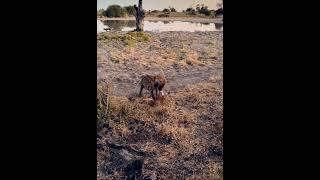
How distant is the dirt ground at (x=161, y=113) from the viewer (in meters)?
1.94

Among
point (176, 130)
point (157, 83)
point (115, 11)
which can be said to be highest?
point (115, 11)

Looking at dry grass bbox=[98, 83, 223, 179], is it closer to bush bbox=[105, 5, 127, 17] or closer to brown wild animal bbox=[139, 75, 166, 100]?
brown wild animal bbox=[139, 75, 166, 100]

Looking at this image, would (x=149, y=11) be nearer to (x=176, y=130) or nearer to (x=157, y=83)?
(x=157, y=83)

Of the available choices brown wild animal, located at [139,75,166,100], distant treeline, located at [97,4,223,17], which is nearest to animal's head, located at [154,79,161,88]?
brown wild animal, located at [139,75,166,100]

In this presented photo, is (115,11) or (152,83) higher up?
(115,11)

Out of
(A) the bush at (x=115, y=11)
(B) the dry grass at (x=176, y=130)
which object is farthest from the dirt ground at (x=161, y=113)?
(A) the bush at (x=115, y=11)

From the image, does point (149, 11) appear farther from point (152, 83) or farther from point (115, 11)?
point (152, 83)

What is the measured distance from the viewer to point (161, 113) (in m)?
Result: 1.98

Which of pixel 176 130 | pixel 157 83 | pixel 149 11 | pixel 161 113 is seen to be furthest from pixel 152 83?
pixel 149 11

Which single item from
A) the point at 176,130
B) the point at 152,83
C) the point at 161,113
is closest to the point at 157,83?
the point at 152,83

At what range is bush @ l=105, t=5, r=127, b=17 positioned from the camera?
1.93m

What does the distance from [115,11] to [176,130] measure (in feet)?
2.34
